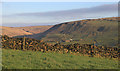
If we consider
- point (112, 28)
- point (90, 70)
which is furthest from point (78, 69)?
point (112, 28)

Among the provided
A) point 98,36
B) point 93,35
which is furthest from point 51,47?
point 93,35

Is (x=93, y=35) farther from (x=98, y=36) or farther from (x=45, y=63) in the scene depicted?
(x=45, y=63)

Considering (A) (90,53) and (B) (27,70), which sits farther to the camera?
(A) (90,53)

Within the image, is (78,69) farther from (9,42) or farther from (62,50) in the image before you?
(9,42)

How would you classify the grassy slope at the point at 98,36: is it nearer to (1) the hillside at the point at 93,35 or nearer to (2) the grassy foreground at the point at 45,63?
(1) the hillside at the point at 93,35

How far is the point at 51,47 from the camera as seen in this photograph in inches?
786

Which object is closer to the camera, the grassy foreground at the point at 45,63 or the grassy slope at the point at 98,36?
the grassy foreground at the point at 45,63

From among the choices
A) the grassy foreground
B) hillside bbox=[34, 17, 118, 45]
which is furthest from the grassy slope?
the grassy foreground

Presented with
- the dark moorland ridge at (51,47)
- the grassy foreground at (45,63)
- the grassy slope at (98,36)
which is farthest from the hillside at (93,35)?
the grassy foreground at (45,63)

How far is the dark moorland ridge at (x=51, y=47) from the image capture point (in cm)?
1867

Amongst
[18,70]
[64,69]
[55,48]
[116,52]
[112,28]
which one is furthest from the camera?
[112,28]

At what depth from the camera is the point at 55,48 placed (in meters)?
19.9

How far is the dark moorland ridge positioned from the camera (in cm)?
1867

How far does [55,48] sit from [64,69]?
931cm
